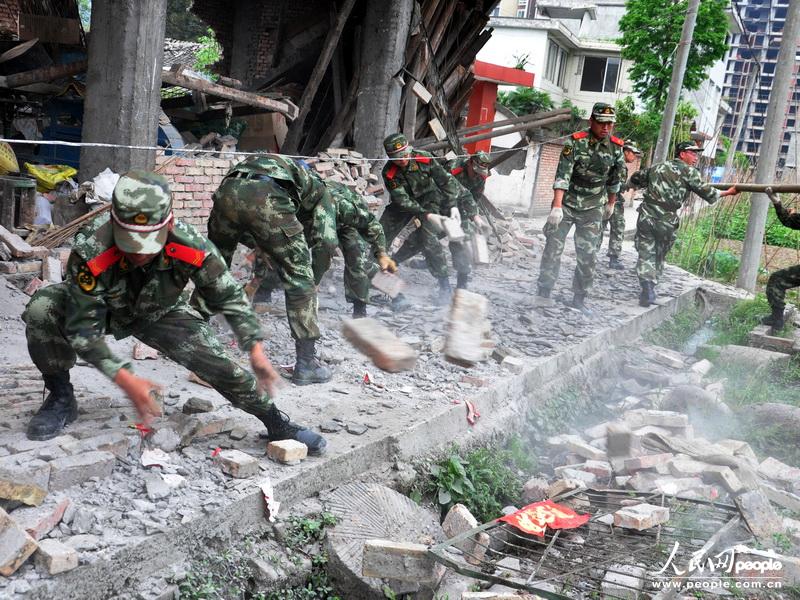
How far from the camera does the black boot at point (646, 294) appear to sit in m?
8.89

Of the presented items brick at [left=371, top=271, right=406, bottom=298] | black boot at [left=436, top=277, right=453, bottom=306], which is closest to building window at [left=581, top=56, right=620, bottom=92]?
black boot at [left=436, top=277, right=453, bottom=306]

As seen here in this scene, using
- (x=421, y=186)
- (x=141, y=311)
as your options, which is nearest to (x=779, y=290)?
(x=421, y=186)

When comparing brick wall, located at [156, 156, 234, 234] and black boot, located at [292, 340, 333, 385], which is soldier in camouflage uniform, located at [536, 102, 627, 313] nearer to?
brick wall, located at [156, 156, 234, 234]

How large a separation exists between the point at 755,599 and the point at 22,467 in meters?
3.26

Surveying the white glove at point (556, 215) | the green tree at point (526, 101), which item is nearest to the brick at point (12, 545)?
the white glove at point (556, 215)

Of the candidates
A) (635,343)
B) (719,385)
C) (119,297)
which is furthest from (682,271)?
(119,297)

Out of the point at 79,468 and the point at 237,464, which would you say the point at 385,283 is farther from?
the point at 79,468

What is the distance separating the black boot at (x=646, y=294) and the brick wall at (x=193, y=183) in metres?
4.95

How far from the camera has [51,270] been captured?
591cm

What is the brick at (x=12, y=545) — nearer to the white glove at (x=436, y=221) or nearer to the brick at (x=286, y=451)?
the brick at (x=286, y=451)

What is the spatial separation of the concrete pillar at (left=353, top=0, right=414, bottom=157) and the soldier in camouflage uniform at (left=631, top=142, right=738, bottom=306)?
3.36 metres

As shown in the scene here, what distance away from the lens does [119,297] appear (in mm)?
3252

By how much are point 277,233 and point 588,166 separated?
422 cm

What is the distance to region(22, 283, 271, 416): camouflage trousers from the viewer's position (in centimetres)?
333
